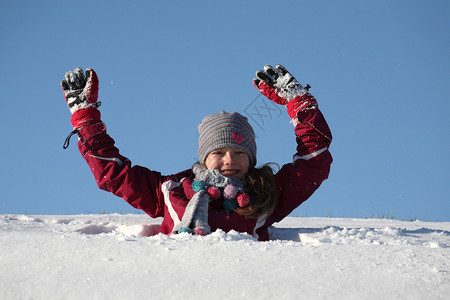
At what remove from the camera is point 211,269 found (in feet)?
6.77

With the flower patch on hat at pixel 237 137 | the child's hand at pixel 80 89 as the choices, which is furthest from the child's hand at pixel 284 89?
the child's hand at pixel 80 89

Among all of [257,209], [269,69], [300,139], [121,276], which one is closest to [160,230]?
[257,209]

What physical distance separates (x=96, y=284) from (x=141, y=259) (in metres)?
0.26

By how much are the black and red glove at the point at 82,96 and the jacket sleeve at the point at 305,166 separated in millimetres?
1437

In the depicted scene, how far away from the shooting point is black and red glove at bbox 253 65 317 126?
4.14m

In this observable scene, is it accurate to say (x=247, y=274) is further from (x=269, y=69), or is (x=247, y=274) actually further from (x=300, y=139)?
(x=269, y=69)

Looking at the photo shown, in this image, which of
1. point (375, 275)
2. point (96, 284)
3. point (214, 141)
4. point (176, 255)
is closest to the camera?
point (96, 284)

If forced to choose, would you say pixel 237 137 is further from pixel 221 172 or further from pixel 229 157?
pixel 221 172

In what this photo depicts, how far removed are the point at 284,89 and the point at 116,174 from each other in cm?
144

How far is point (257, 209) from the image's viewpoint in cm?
357

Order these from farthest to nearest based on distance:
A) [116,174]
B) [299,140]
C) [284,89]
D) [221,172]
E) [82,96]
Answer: [284,89]
[299,140]
[82,96]
[116,174]
[221,172]

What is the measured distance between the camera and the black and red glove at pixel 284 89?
13.6ft

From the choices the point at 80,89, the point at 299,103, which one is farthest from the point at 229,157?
the point at 80,89

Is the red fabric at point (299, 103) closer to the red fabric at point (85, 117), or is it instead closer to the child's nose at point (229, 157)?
the child's nose at point (229, 157)
